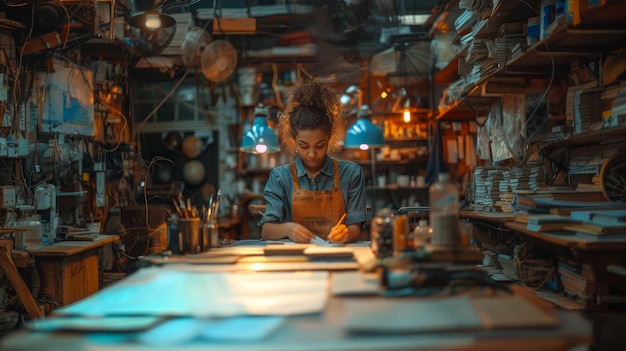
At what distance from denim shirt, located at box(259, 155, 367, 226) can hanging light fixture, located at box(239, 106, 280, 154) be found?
2.22m

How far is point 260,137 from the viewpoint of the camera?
Result: 5.59 metres

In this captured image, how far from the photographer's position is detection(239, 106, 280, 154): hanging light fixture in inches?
220

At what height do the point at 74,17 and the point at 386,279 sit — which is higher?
the point at 74,17

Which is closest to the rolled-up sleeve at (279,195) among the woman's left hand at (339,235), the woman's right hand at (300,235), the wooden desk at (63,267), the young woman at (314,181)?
the young woman at (314,181)

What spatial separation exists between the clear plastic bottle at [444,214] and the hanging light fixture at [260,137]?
3.80 m

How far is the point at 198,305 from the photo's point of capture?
1.40 m

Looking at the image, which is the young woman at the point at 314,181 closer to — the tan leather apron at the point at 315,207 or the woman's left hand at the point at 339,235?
the tan leather apron at the point at 315,207

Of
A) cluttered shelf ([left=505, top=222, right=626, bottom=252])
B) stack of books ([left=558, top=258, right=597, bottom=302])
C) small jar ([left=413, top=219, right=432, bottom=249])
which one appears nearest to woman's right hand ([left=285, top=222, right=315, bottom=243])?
small jar ([left=413, top=219, right=432, bottom=249])

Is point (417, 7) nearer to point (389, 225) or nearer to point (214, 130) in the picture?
point (214, 130)

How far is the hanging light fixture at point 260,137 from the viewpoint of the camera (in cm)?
558

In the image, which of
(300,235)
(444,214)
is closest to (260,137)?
(300,235)

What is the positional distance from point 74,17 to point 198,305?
185 inches

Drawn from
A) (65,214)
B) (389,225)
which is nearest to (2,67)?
(65,214)

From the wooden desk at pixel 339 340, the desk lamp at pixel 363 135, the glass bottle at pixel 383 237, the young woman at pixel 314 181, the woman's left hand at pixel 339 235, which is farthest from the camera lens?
the desk lamp at pixel 363 135
